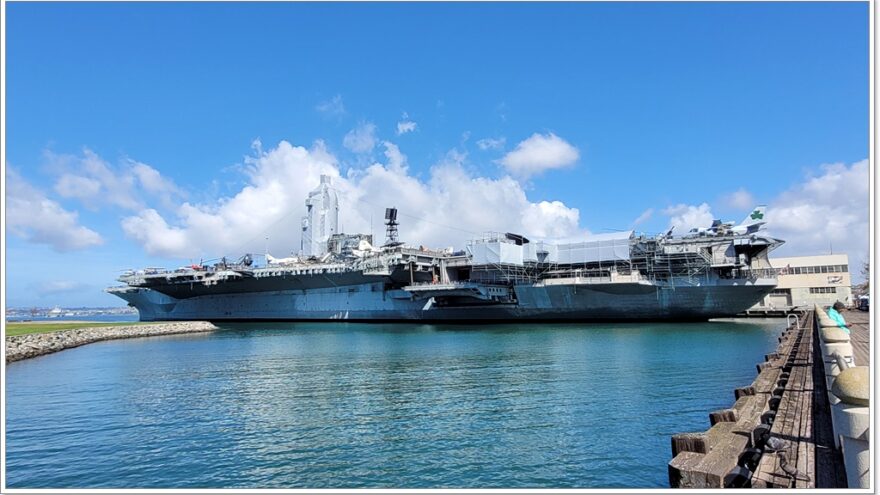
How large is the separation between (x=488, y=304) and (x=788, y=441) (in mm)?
35681

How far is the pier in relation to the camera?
348 centimetres

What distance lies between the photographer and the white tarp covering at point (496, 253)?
3641cm

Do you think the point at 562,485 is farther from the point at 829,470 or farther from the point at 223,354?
the point at 223,354

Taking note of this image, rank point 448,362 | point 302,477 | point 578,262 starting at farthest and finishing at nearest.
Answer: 1. point 578,262
2. point 448,362
3. point 302,477

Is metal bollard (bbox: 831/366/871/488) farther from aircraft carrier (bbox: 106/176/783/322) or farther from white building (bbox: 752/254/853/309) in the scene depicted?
white building (bbox: 752/254/853/309)

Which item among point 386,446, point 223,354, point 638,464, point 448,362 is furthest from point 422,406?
point 223,354

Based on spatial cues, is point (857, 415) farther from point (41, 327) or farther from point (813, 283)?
point (813, 283)

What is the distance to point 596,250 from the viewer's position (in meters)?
36.8

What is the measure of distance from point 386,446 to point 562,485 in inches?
117

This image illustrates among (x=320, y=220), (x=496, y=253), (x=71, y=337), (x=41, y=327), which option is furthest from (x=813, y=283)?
(x=41, y=327)

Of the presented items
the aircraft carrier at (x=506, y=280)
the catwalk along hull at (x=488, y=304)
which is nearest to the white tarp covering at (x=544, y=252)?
the aircraft carrier at (x=506, y=280)

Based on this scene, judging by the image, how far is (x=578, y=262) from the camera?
1484 inches

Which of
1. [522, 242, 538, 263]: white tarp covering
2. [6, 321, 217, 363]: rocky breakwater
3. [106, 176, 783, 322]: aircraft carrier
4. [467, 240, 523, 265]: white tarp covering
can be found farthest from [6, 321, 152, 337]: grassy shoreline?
[522, 242, 538, 263]: white tarp covering

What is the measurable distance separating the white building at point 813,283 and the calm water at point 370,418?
42.1 m
